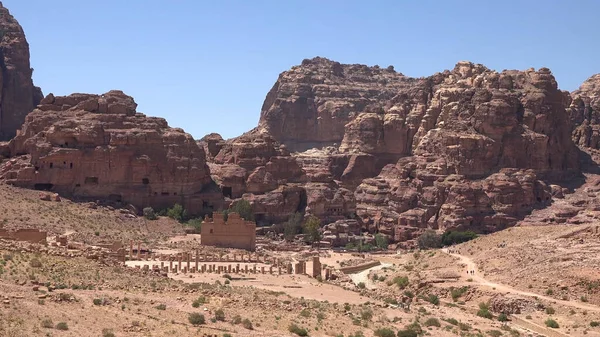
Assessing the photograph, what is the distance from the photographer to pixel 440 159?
115 meters

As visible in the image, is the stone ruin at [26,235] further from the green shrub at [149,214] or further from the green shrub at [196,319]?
the green shrub at [149,214]

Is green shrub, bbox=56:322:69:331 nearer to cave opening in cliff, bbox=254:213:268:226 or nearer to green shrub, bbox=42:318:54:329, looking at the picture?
green shrub, bbox=42:318:54:329

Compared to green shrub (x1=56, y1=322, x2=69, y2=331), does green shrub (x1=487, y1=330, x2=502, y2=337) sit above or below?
below

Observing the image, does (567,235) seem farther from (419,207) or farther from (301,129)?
(301,129)

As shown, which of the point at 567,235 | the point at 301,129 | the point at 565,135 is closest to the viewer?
the point at 567,235

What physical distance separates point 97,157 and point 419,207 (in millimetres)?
41400

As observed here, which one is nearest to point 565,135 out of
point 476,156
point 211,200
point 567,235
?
point 476,156

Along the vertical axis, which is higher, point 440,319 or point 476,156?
point 476,156

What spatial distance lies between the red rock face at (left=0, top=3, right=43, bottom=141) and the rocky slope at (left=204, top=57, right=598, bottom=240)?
26876mm

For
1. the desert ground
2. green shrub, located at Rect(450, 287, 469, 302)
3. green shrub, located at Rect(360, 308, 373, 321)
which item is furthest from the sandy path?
green shrub, located at Rect(360, 308, 373, 321)

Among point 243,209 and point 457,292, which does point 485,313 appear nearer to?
point 457,292

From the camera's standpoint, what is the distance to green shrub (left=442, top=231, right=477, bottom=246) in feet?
310

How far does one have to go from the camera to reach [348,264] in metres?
75.6

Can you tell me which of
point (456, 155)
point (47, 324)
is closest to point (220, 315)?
point (47, 324)
